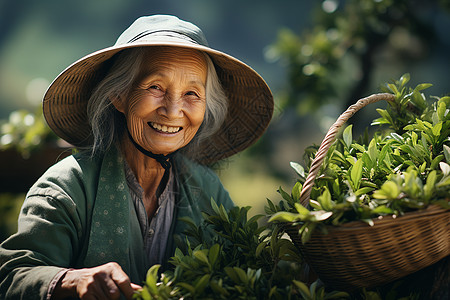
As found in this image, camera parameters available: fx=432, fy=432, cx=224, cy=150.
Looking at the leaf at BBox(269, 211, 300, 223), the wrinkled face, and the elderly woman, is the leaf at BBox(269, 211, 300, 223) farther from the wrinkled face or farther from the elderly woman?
the wrinkled face

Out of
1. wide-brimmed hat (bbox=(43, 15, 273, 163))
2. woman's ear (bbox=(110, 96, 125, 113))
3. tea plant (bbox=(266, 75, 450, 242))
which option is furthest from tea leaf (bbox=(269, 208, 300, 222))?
woman's ear (bbox=(110, 96, 125, 113))

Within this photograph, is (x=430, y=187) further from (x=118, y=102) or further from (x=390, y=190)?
(x=118, y=102)

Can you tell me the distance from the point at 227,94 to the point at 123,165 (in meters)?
0.54

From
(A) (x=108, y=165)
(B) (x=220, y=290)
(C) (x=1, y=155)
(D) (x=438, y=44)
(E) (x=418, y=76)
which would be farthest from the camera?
(E) (x=418, y=76)

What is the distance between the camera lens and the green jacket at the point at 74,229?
1213 millimetres

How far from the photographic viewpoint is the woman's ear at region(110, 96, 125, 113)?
1.50 meters

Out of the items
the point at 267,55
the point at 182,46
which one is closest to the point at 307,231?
the point at 182,46

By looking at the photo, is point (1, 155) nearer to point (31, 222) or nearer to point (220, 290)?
point (31, 222)

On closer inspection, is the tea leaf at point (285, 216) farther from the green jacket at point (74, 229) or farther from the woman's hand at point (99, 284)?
the green jacket at point (74, 229)

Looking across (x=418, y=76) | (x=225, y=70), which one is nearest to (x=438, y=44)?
(x=418, y=76)

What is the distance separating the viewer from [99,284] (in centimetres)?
111

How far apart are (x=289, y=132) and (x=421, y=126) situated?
335 centimetres

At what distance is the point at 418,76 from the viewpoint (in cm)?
395

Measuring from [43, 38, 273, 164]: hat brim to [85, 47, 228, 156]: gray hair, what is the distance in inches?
1.9
